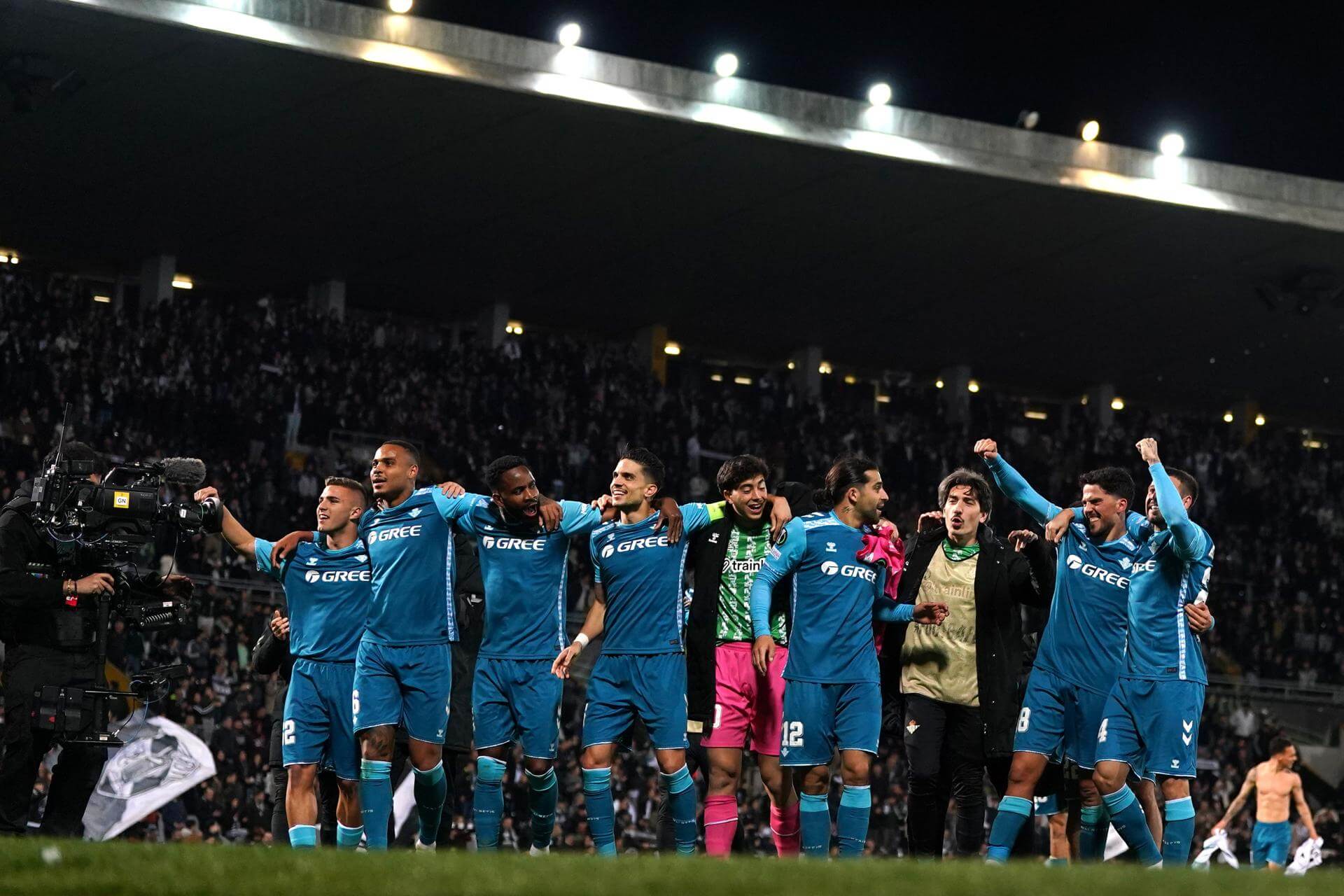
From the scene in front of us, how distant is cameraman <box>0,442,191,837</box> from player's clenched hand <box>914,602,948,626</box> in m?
4.46

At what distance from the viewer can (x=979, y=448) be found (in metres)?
9.93

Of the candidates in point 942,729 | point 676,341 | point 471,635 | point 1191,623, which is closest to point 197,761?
point 471,635

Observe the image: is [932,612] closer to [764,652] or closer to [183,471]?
[764,652]

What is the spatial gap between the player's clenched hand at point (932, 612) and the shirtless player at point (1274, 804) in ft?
29.6

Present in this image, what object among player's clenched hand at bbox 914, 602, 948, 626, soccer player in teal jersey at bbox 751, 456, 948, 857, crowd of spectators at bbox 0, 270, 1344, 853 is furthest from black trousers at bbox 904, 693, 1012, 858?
crowd of spectators at bbox 0, 270, 1344, 853

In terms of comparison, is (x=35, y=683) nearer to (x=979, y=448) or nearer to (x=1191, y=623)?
(x=979, y=448)

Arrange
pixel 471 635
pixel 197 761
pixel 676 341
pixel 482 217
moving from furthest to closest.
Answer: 1. pixel 676 341
2. pixel 482 217
3. pixel 197 761
4. pixel 471 635

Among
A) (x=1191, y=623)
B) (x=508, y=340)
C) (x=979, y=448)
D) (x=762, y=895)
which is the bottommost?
(x=762, y=895)

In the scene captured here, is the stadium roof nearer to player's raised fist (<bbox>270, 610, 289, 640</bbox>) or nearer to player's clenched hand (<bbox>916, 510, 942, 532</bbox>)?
player's raised fist (<bbox>270, 610, 289, 640</bbox>)

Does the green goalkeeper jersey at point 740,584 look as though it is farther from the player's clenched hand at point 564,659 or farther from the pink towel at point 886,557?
the player's clenched hand at point 564,659

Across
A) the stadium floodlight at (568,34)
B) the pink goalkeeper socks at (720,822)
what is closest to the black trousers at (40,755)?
the pink goalkeeper socks at (720,822)

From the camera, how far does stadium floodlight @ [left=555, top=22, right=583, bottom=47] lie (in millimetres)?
24000

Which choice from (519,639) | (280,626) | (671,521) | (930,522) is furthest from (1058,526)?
(280,626)

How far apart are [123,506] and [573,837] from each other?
1006 centimetres
